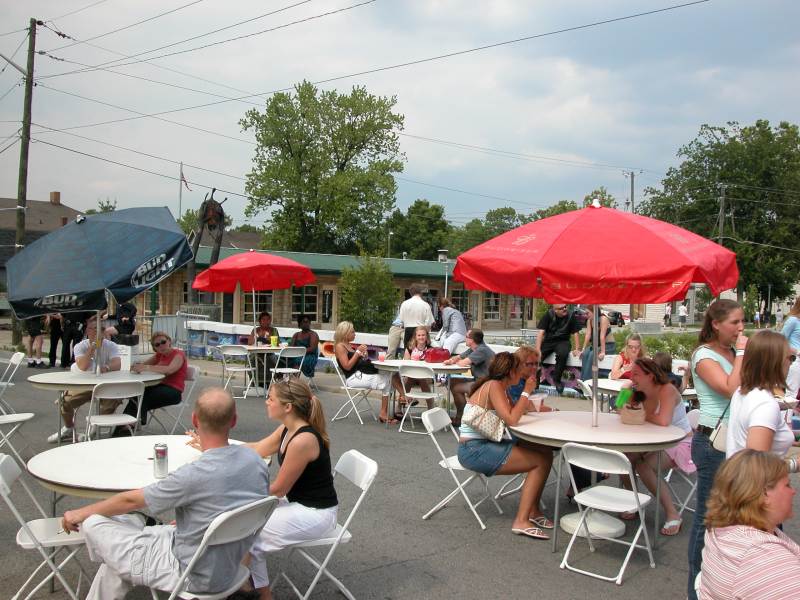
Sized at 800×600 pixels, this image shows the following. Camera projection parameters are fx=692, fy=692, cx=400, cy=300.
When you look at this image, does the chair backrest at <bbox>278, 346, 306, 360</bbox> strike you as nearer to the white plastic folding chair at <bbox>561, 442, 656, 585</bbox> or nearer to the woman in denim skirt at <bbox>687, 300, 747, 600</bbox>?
the white plastic folding chair at <bbox>561, 442, 656, 585</bbox>

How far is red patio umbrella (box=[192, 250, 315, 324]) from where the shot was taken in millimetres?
11336

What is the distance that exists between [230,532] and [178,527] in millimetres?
291

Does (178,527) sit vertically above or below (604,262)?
below

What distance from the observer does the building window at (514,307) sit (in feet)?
135

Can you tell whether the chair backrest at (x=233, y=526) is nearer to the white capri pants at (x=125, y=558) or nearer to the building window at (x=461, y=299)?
the white capri pants at (x=125, y=558)

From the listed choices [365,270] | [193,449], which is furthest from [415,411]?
[365,270]

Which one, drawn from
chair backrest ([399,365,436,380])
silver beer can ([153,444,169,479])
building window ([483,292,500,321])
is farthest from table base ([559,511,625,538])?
building window ([483,292,500,321])

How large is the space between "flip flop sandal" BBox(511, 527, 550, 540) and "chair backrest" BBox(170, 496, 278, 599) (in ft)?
8.22

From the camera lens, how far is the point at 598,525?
4734 millimetres

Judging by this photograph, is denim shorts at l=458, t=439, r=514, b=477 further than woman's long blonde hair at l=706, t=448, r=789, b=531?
Yes

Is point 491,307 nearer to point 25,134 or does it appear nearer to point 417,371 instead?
point 25,134

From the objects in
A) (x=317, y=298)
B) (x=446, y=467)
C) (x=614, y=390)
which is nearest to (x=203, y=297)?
(x=317, y=298)

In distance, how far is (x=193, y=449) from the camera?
4395 millimetres

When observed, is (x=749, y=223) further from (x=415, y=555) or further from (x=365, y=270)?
(x=415, y=555)
